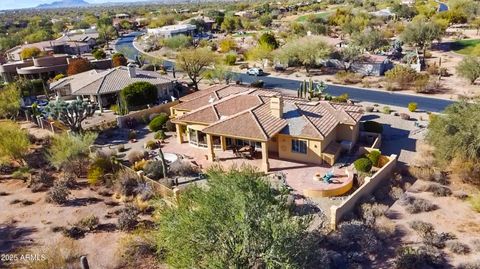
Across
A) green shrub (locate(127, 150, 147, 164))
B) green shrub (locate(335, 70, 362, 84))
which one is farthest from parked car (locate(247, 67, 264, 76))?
green shrub (locate(127, 150, 147, 164))

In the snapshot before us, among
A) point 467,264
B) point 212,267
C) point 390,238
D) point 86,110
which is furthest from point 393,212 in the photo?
point 86,110

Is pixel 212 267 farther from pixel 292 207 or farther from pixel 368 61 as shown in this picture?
pixel 368 61

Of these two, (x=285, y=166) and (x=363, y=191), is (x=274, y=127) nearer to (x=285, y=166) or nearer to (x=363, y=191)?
(x=285, y=166)

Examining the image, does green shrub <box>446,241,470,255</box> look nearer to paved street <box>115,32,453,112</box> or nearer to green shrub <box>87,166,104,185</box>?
green shrub <box>87,166,104,185</box>

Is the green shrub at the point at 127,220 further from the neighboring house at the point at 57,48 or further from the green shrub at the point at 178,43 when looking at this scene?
the neighboring house at the point at 57,48

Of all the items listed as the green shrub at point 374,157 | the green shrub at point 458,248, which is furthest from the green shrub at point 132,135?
the green shrub at point 458,248
